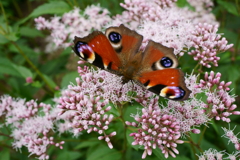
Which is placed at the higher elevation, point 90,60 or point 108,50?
point 108,50

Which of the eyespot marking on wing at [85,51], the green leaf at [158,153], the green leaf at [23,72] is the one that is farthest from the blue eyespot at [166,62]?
the green leaf at [23,72]

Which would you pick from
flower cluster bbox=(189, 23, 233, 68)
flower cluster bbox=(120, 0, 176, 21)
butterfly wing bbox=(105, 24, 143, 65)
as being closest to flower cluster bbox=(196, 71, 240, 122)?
flower cluster bbox=(189, 23, 233, 68)

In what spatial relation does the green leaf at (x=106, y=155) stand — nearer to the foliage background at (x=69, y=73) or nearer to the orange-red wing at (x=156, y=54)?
the foliage background at (x=69, y=73)

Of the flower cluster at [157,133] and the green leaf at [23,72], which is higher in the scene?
the green leaf at [23,72]

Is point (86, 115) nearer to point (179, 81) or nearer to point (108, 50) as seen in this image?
point (108, 50)

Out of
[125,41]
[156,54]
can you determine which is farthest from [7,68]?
[156,54]

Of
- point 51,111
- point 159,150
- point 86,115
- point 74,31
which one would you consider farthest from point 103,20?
point 159,150

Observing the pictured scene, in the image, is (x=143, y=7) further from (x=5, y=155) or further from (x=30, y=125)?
(x=5, y=155)
